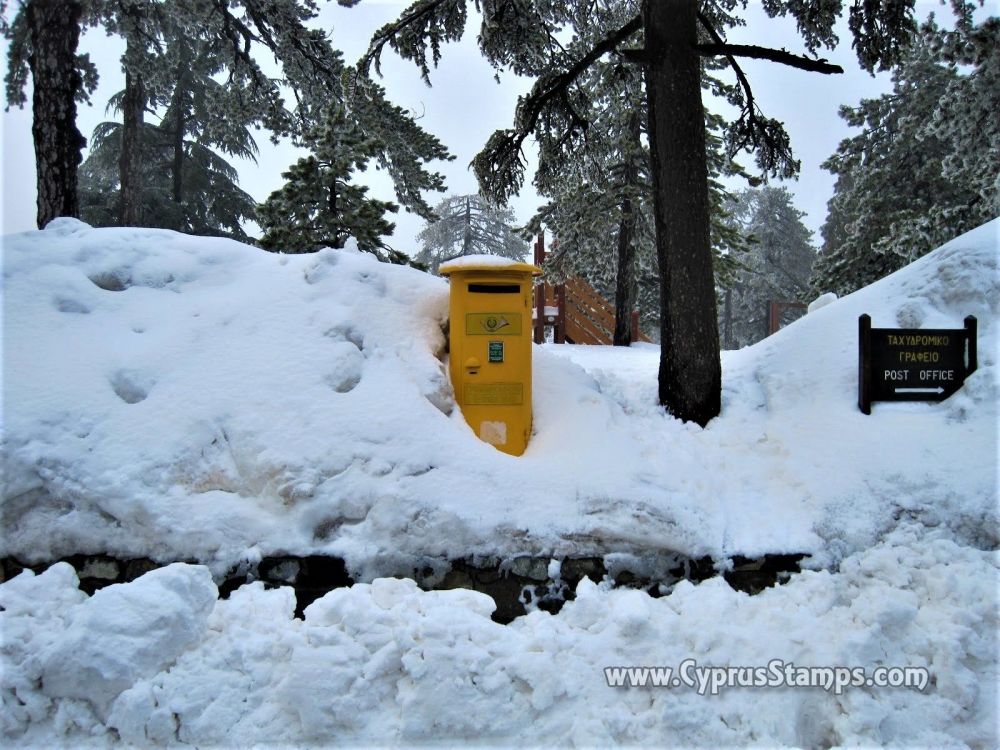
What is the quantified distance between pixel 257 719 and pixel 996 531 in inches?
192

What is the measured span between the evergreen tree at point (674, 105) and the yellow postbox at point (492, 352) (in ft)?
5.65

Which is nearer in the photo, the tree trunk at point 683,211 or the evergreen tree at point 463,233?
the tree trunk at point 683,211

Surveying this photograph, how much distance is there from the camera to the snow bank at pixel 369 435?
402 cm

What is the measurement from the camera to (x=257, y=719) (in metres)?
2.85

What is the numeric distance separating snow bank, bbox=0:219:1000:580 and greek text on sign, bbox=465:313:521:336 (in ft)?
1.57

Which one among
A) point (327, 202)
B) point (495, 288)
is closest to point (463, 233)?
point (327, 202)

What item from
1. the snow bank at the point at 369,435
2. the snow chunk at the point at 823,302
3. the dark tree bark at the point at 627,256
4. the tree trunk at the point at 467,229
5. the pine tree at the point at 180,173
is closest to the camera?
the snow bank at the point at 369,435

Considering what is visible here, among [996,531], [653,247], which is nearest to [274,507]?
[996,531]

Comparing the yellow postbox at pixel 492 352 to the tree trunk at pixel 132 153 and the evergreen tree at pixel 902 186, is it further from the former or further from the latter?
the tree trunk at pixel 132 153

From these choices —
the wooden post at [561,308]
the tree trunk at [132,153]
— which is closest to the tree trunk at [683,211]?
Result: the wooden post at [561,308]

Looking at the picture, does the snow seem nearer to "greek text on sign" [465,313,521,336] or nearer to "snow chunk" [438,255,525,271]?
"snow chunk" [438,255,525,271]

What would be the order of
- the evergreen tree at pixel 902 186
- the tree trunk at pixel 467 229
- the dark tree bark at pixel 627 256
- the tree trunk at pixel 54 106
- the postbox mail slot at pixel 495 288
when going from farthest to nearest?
the tree trunk at pixel 467 229 → the dark tree bark at pixel 627 256 → the evergreen tree at pixel 902 186 → the tree trunk at pixel 54 106 → the postbox mail slot at pixel 495 288

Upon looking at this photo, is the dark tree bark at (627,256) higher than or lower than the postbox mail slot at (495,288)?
higher

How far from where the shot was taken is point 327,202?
9.59 m
